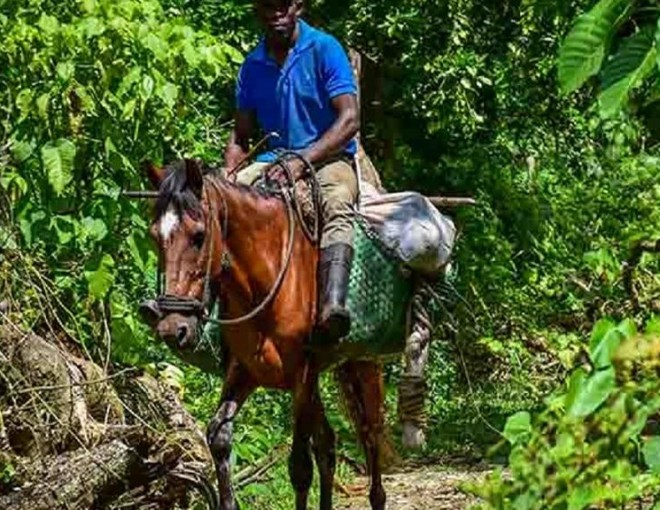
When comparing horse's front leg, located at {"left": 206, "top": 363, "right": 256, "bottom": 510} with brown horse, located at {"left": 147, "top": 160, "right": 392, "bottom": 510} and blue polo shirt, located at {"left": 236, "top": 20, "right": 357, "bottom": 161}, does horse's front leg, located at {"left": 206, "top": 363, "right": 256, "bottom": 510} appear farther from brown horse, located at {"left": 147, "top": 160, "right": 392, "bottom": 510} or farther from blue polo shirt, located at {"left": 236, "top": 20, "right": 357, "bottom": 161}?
blue polo shirt, located at {"left": 236, "top": 20, "right": 357, "bottom": 161}

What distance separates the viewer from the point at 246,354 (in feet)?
25.0

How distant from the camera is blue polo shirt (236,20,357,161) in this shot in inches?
318

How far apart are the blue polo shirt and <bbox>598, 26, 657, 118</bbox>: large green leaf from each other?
18.3 feet

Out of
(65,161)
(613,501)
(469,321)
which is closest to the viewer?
(613,501)

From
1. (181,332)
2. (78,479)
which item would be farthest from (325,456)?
(181,332)

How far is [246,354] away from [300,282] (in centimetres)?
42

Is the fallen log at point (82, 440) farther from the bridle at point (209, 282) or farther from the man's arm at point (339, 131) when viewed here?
the man's arm at point (339, 131)

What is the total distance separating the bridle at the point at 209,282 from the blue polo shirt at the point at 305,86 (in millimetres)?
346

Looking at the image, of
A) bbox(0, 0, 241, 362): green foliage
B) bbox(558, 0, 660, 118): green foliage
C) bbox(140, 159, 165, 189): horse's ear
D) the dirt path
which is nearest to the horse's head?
bbox(140, 159, 165, 189): horse's ear

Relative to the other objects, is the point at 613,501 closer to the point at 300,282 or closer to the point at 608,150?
the point at 300,282

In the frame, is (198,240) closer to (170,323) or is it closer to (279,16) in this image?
(170,323)

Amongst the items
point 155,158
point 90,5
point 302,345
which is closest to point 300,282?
point 302,345

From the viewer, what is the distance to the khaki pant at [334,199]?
7832mm

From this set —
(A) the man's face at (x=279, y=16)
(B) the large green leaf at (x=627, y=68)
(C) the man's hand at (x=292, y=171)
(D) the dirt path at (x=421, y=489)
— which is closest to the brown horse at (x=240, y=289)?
(C) the man's hand at (x=292, y=171)
